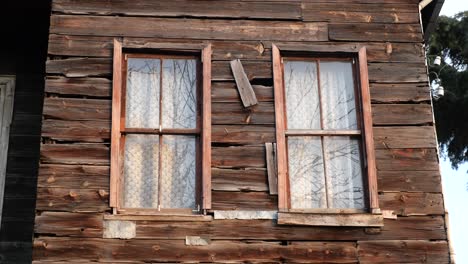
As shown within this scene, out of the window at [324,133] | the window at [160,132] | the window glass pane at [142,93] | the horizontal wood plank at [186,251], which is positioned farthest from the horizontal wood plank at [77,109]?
the window at [324,133]

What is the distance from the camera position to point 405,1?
7.41m

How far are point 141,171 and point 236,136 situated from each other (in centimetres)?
94

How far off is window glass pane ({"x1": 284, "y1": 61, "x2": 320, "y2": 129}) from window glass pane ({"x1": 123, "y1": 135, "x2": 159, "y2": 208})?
1.34m

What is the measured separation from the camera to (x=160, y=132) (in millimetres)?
6703

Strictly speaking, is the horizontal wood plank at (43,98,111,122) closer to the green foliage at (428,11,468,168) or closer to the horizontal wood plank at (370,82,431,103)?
the horizontal wood plank at (370,82,431,103)

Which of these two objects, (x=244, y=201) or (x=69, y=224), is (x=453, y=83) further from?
(x=69, y=224)

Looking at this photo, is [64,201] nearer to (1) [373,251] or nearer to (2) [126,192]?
(2) [126,192]

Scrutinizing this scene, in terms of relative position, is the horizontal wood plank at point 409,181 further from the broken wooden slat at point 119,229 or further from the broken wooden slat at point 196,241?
the broken wooden slat at point 119,229

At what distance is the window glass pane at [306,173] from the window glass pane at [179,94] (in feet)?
3.30

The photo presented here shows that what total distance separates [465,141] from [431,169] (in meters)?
12.5

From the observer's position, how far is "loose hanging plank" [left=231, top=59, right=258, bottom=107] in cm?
679

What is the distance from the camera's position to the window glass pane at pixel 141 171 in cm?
646

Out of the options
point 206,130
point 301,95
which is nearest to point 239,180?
point 206,130

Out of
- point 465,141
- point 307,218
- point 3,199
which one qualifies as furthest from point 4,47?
point 465,141
